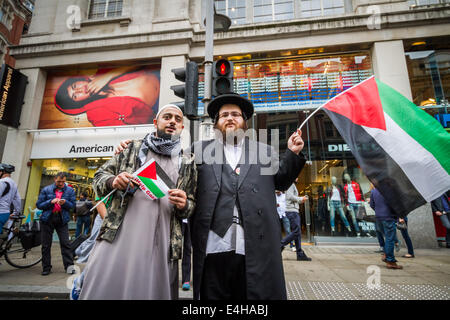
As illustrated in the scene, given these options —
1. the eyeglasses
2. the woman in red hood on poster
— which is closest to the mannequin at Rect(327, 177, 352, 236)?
the woman in red hood on poster

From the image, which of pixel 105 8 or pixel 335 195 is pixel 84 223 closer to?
pixel 335 195

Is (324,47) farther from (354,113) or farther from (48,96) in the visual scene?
(48,96)

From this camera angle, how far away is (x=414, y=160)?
104 inches

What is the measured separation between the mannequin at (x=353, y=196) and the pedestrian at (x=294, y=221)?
329 cm

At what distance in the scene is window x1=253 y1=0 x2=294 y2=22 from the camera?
10.4 metres

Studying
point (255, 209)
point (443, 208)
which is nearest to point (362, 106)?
point (255, 209)

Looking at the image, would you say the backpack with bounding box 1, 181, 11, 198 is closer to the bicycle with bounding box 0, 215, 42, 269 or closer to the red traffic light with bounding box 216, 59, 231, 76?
the bicycle with bounding box 0, 215, 42, 269

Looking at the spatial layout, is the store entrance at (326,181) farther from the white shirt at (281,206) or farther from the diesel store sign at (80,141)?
the diesel store sign at (80,141)

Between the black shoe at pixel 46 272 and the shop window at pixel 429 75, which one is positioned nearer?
the black shoe at pixel 46 272

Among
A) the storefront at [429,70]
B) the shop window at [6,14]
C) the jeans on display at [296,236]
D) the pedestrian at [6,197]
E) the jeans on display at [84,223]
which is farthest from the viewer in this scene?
the shop window at [6,14]

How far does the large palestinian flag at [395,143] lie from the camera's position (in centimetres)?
257

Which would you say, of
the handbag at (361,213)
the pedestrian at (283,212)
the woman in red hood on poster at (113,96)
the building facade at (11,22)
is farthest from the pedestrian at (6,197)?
the building facade at (11,22)

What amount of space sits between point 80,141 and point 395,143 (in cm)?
1126

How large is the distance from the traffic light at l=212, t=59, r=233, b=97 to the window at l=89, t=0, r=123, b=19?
9.92 m
